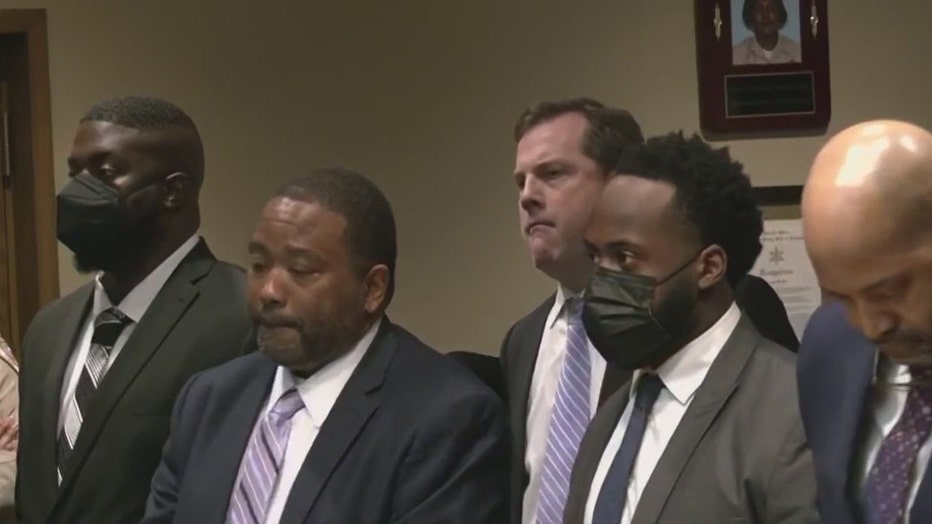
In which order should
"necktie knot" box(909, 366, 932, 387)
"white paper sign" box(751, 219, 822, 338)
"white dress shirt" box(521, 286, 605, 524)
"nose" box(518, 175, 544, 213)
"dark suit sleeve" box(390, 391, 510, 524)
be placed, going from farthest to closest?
"white paper sign" box(751, 219, 822, 338) → "nose" box(518, 175, 544, 213) → "white dress shirt" box(521, 286, 605, 524) → "dark suit sleeve" box(390, 391, 510, 524) → "necktie knot" box(909, 366, 932, 387)

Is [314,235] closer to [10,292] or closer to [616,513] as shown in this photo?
[616,513]

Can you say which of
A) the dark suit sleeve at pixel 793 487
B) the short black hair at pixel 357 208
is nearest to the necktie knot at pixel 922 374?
the dark suit sleeve at pixel 793 487

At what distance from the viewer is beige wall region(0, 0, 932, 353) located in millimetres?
3561

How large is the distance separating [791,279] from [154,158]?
1.79m

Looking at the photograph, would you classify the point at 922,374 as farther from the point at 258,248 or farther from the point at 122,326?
the point at 122,326

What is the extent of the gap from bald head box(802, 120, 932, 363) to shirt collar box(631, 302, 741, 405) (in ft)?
1.35

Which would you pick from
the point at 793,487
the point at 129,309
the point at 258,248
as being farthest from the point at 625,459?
the point at 129,309

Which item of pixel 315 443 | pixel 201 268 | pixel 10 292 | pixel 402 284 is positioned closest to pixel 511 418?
pixel 315 443

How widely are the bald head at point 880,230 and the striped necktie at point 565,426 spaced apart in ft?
2.69

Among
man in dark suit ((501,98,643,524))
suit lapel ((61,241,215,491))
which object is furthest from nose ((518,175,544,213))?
suit lapel ((61,241,215,491))

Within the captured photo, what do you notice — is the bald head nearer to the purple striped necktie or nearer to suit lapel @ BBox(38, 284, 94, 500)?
the purple striped necktie

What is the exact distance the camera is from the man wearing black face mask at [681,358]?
176 cm

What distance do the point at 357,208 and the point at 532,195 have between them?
0.38 metres

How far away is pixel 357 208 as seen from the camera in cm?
222
